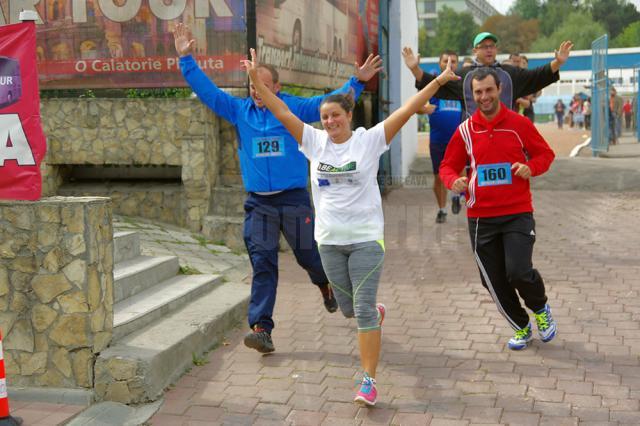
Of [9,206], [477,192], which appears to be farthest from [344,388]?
[9,206]

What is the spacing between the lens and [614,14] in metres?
131

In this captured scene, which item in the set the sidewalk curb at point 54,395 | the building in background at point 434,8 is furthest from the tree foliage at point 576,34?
the sidewalk curb at point 54,395

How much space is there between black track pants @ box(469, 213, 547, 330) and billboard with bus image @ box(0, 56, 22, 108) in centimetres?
307

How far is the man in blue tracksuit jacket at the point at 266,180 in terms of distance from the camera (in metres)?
6.00

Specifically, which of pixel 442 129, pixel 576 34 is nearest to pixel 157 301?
pixel 442 129

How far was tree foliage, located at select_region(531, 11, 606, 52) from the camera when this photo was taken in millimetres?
115438

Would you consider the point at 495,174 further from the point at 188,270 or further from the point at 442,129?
the point at 442,129

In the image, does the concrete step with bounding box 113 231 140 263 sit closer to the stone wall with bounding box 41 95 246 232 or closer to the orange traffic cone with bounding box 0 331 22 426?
the orange traffic cone with bounding box 0 331 22 426

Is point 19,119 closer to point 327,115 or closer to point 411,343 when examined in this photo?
point 327,115

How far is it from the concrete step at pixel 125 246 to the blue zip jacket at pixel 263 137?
1.51 m

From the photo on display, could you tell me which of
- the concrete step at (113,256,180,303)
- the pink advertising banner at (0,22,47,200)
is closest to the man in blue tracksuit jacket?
the concrete step at (113,256,180,303)

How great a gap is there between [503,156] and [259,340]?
2.04 meters

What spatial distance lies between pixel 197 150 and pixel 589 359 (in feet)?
17.8

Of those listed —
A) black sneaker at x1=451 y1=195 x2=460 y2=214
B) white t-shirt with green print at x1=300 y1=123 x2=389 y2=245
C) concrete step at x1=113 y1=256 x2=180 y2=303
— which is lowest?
concrete step at x1=113 y1=256 x2=180 y2=303
